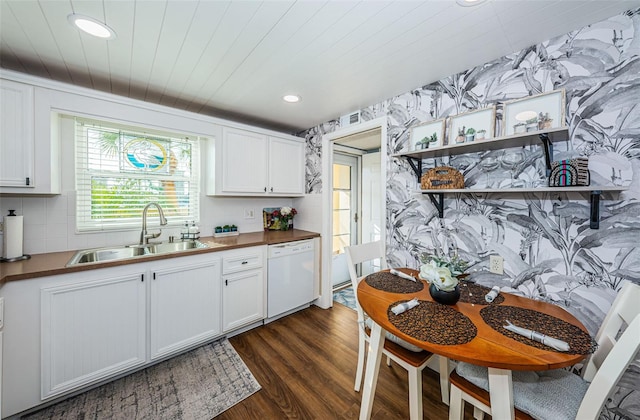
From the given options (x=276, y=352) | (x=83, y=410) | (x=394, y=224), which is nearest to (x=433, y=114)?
(x=394, y=224)

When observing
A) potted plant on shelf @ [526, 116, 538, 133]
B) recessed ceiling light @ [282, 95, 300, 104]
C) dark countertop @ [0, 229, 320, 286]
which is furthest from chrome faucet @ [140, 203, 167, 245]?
potted plant on shelf @ [526, 116, 538, 133]

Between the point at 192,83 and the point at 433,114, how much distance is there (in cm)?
205

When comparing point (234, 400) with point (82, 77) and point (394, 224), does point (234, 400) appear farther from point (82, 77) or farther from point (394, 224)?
point (82, 77)

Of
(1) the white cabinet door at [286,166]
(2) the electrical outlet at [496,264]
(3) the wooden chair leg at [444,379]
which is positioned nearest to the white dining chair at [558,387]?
(3) the wooden chair leg at [444,379]

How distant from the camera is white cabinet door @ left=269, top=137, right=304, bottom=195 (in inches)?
117

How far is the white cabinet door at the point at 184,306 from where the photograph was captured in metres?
1.91

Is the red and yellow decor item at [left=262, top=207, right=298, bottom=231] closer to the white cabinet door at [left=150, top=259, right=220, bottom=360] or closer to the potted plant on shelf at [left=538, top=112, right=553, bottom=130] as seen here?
the white cabinet door at [left=150, top=259, right=220, bottom=360]

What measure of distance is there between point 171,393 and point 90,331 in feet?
2.31

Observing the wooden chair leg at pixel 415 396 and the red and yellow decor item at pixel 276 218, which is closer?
the wooden chair leg at pixel 415 396

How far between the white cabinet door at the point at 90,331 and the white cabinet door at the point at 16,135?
0.78m

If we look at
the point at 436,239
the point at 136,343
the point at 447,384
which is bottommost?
the point at 447,384

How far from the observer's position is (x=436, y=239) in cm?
197

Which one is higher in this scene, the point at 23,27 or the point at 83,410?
the point at 23,27

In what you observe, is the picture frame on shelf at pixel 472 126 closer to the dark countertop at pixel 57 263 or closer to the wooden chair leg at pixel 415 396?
the wooden chair leg at pixel 415 396
